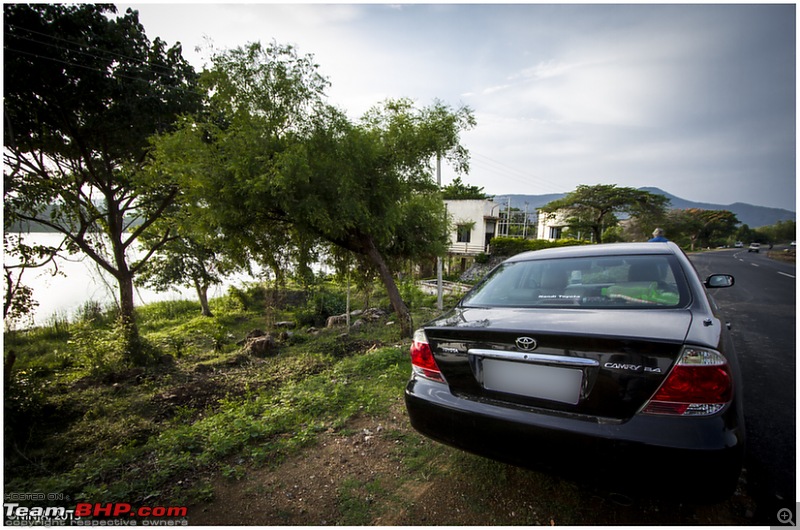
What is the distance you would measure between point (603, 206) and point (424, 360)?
36396 millimetres

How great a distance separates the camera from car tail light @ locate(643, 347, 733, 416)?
135 centimetres

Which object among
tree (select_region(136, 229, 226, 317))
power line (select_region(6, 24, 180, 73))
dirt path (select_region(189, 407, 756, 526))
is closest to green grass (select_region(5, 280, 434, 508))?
dirt path (select_region(189, 407, 756, 526))

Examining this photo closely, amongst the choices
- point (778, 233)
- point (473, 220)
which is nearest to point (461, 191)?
point (473, 220)

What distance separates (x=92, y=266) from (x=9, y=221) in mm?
4121

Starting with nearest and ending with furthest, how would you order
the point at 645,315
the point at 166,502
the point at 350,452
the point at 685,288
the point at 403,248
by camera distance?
the point at 645,315 < the point at 685,288 < the point at 166,502 < the point at 350,452 < the point at 403,248

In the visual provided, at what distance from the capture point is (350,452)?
254 cm

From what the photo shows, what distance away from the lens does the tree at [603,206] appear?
3077 cm

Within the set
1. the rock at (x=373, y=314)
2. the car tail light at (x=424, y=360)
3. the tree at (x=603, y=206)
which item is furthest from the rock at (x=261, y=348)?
the tree at (x=603, y=206)

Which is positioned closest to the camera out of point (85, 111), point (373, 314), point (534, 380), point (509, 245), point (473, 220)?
point (534, 380)

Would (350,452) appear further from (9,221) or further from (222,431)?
(9,221)

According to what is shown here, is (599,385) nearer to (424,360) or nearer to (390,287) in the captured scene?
(424,360)

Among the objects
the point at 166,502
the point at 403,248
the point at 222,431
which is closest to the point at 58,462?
the point at 222,431

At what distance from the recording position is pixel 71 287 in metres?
13.5

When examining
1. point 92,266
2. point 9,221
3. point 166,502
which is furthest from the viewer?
point 92,266
